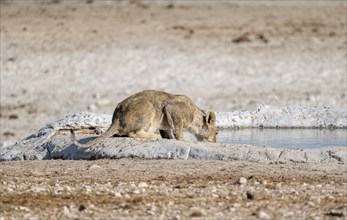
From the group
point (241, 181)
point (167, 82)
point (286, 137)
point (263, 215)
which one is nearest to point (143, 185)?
point (241, 181)

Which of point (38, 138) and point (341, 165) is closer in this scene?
point (341, 165)

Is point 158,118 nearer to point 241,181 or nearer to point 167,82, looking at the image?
point 241,181

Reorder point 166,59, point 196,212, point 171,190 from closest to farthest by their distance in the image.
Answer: point 196,212 → point 171,190 → point 166,59

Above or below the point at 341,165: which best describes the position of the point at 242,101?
below

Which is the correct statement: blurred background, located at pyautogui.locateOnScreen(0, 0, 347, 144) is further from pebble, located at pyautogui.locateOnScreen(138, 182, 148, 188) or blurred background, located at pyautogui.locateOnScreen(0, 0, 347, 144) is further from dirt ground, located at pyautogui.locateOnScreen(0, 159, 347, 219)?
pebble, located at pyautogui.locateOnScreen(138, 182, 148, 188)

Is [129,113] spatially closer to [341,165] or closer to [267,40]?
[341,165]

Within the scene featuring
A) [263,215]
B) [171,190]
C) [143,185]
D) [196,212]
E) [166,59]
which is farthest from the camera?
[166,59]

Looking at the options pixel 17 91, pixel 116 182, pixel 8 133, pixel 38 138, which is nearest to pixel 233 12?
pixel 17 91

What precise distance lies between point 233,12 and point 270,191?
78.1 ft

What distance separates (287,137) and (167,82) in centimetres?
1109

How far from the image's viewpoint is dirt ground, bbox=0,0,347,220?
10367 mm

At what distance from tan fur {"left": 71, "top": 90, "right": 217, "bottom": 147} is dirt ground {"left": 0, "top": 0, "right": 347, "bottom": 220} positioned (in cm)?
71

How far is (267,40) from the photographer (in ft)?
96.4

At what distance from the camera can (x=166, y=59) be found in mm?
27281
